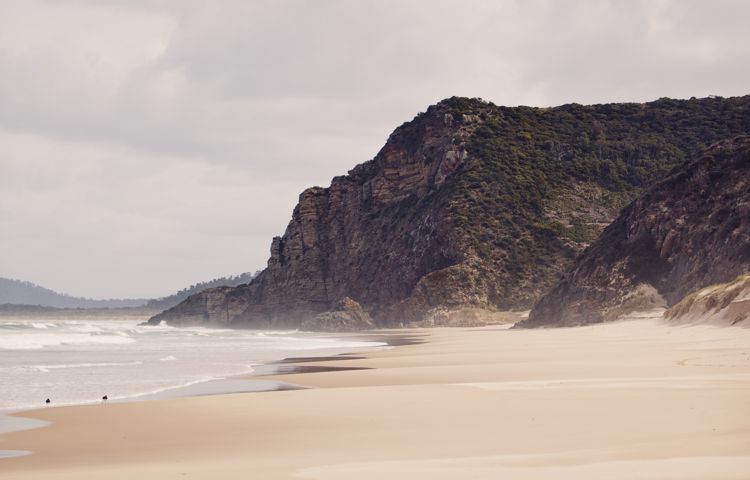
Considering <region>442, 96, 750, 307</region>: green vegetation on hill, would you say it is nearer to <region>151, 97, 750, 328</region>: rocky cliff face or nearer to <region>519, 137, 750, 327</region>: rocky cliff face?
<region>151, 97, 750, 328</region>: rocky cliff face

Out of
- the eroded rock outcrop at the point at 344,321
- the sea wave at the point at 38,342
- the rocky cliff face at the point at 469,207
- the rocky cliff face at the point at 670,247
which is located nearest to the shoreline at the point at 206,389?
the sea wave at the point at 38,342

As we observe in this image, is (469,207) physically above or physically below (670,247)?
above

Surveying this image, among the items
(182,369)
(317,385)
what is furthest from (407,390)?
(182,369)

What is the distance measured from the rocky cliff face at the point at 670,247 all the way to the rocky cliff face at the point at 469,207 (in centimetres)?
2016

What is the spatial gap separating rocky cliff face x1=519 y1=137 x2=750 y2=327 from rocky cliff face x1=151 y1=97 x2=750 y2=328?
794 inches

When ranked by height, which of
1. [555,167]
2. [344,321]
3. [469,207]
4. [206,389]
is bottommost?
[206,389]

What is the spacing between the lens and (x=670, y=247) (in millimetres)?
49625

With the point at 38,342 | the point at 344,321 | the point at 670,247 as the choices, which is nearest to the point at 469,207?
the point at 344,321

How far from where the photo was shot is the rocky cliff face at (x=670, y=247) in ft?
148

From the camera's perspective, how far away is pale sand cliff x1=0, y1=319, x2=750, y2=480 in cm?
782

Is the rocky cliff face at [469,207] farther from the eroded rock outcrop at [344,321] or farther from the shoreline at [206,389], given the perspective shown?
the shoreline at [206,389]

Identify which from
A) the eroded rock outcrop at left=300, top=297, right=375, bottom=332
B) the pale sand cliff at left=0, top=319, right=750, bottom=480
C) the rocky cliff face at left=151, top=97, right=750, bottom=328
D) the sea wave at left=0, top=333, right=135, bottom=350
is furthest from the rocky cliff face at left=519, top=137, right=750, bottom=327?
the pale sand cliff at left=0, top=319, right=750, bottom=480

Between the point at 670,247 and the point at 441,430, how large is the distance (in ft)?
140

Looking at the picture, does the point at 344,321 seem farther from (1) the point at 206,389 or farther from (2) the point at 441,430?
(2) the point at 441,430
